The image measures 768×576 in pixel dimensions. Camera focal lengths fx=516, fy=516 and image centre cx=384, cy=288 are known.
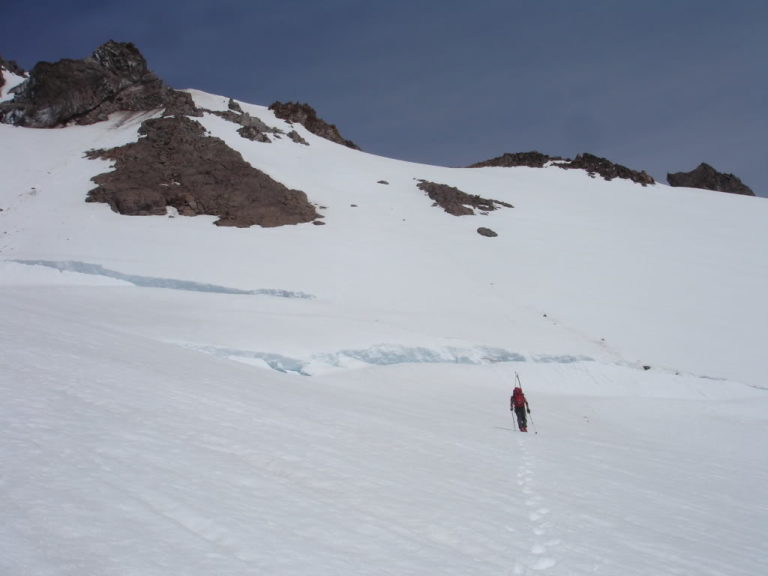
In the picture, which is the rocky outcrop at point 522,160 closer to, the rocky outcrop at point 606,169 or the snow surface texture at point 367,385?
the rocky outcrop at point 606,169

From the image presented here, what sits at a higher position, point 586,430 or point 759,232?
point 759,232

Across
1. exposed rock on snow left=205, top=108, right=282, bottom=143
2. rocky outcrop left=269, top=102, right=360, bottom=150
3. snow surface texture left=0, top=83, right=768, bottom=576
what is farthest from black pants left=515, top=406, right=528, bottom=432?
rocky outcrop left=269, top=102, right=360, bottom=150

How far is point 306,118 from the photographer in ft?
215

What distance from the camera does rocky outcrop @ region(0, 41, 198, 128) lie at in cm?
5112

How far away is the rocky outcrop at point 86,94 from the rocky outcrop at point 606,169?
168 feet

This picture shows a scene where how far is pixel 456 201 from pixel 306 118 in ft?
92.8

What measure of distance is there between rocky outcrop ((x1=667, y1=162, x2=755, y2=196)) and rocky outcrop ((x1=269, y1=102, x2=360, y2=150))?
6313 cm

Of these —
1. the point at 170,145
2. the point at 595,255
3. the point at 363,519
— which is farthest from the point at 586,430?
the point at 170,145

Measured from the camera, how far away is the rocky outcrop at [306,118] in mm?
63688

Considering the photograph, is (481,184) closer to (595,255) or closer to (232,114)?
(595,255)

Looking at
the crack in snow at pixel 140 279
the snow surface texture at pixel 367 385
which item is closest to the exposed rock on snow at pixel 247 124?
the snow surface texture at pixel 367 385

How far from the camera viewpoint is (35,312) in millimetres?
14492

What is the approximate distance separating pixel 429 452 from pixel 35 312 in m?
12.1

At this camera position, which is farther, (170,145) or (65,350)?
(170,145)
